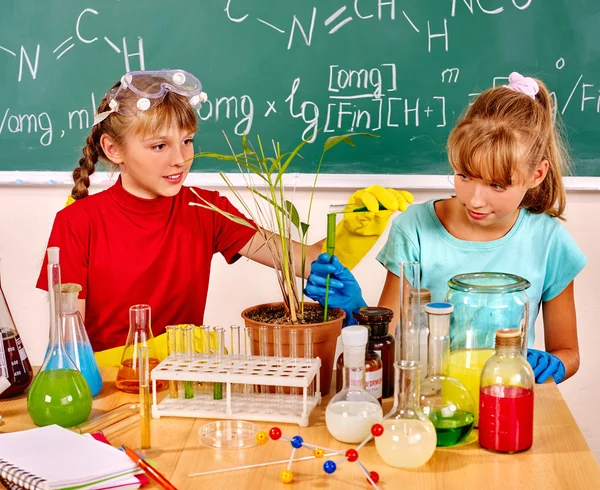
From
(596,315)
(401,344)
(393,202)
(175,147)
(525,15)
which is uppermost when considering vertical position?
(525,15)

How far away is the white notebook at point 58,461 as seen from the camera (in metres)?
0.96

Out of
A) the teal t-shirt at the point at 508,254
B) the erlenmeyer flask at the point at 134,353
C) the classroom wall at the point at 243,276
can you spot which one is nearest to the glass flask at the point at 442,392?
the erlenmeyer flask at the point at 134,353

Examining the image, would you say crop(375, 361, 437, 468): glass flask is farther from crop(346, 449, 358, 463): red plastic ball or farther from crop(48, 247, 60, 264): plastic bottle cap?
crop(48, 247, 60, 264): plastic bottle cap

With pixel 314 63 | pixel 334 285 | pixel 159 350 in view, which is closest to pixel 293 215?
pixel 334 285

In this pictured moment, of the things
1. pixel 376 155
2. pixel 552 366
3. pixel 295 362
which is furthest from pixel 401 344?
pixel 376 155

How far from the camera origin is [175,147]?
1874 mm

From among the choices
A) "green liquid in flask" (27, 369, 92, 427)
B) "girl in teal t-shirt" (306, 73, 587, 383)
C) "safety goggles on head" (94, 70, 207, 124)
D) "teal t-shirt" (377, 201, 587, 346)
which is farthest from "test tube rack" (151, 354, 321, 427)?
"safety goggles on head" (94, 70, 207, 124)

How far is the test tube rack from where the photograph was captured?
119cm

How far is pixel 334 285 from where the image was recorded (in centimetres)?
148

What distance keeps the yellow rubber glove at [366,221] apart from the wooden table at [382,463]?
730 millimetres

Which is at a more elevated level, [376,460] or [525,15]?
[525,15]

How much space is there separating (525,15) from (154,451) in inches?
76.2

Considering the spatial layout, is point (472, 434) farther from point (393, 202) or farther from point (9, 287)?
point (9, 287)

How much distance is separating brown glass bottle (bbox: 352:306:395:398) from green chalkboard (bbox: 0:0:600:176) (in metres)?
1.37
